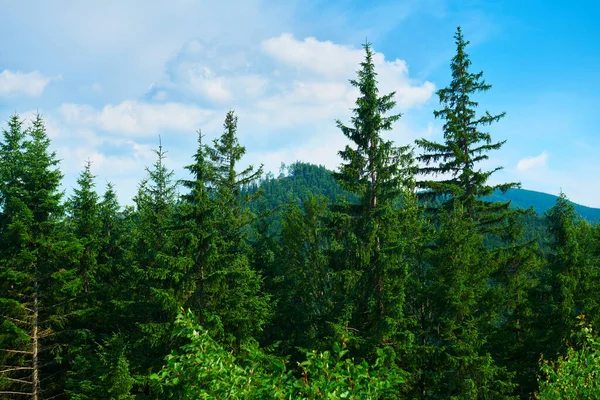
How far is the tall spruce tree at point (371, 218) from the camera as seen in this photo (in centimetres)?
1759

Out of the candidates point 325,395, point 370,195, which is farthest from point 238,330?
point 325,395

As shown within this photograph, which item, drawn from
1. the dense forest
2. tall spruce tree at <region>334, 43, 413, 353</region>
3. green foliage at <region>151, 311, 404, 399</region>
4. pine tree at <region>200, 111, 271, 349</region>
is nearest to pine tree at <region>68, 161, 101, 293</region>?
the dense forest

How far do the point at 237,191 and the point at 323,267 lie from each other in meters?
8.39

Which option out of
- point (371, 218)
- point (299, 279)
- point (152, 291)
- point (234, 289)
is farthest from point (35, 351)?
point (371, 218)

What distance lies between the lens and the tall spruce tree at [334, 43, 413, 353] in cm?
1759

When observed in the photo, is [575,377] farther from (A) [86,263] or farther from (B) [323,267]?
(A) [86,263]

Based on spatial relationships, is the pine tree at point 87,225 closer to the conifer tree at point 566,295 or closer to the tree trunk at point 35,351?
the tree trunk at point 35,351

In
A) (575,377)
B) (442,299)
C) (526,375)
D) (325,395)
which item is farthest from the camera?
(526,375)

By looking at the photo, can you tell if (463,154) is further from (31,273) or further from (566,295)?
(31,273)

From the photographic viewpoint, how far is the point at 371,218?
18.1 m

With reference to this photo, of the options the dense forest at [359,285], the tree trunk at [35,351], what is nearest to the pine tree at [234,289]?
the dense forest at [359,285]

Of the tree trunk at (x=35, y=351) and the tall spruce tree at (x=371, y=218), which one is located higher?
the tall spruce tree at (x=371, y=218)

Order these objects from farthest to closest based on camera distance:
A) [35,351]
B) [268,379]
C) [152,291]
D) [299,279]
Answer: [299,279] → [35,351] → [152,291] → [268,379]

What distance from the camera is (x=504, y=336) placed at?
20.2 m
